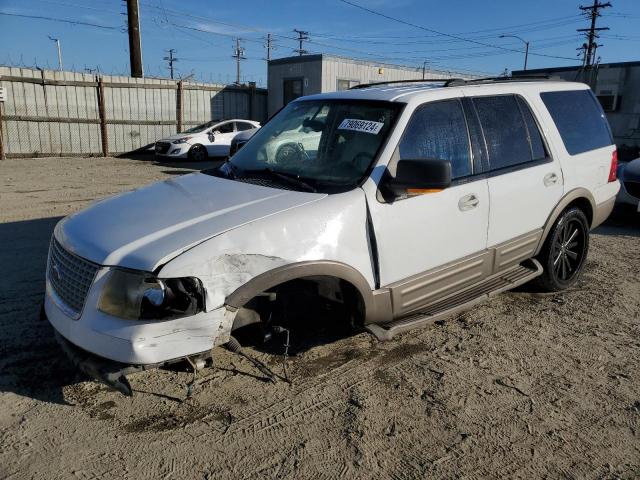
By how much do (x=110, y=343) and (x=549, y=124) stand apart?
400 cm

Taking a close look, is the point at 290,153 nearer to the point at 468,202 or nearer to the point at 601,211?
the point at 468,202

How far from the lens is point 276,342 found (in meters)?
3.89

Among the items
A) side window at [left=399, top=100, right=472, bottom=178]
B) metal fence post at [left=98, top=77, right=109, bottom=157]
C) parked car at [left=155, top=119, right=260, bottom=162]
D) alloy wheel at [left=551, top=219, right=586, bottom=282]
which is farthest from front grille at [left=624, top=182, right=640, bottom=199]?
metal fence post at [left=98, top=77, right=109, bottom=157]

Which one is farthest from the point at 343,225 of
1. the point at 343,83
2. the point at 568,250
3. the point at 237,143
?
the point at 343,83

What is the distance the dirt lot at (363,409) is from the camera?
8.71 feet

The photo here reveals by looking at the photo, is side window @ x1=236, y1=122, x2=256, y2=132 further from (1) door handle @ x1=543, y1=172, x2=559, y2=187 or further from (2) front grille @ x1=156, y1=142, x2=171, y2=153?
(1) door handle @ x1=543, y1=172, x2=559, y2=187

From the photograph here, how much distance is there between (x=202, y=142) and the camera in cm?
1761

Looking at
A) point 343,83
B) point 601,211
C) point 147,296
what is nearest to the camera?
point 147,296

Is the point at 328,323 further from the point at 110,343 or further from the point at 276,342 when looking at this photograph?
the point at 110,343

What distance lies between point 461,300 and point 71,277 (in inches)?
105

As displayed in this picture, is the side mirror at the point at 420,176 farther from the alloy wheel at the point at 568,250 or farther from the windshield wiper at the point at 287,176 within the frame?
the alloy wheel at the point at 568,250

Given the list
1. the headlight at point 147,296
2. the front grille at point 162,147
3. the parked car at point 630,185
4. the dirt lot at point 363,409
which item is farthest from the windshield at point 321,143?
the front grille at point 162,147

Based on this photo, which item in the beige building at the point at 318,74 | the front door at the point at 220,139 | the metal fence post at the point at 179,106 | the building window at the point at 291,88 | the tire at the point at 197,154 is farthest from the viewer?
the building window at the point at 291,88

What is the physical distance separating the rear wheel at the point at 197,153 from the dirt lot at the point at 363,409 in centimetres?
1340
